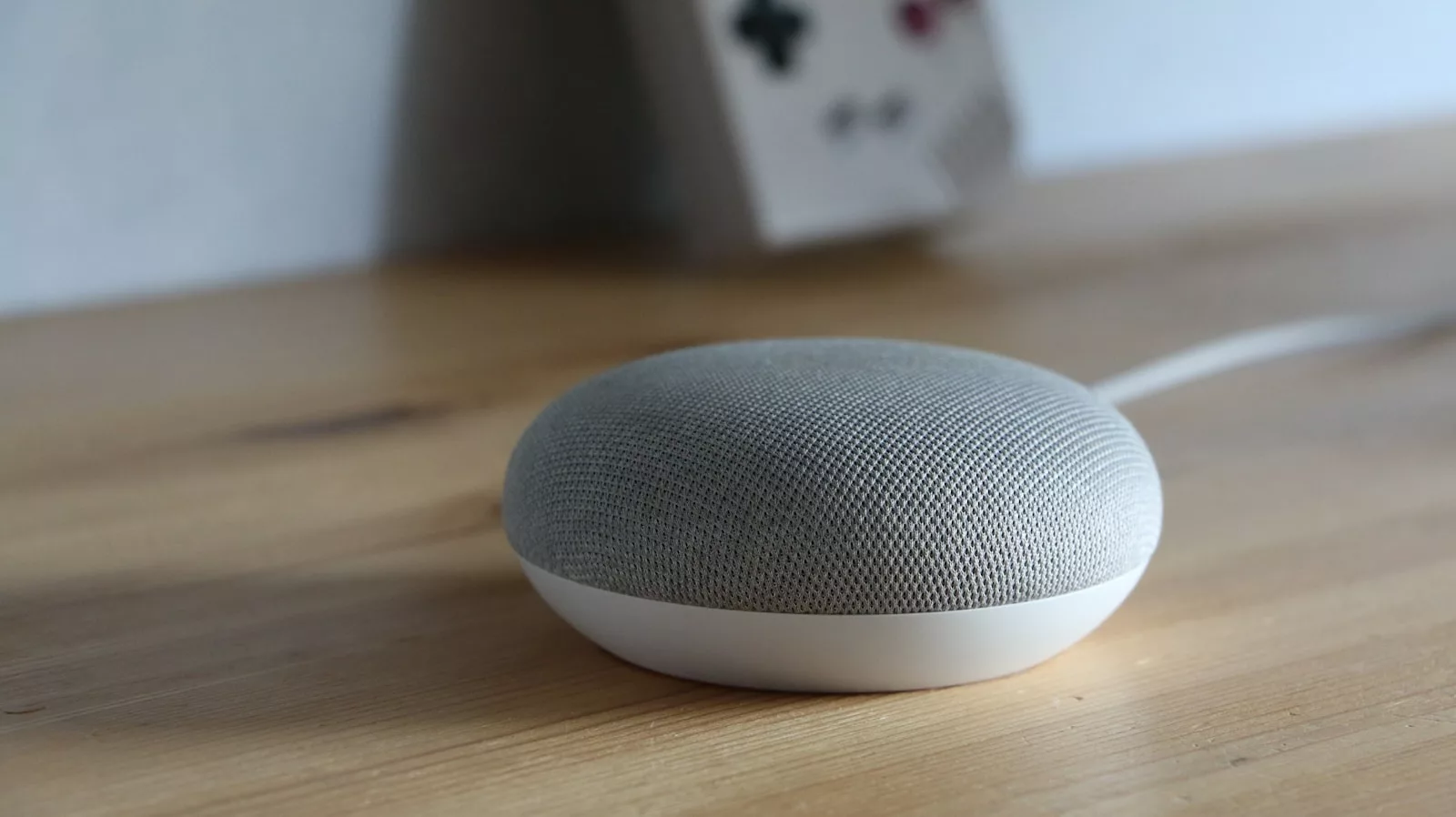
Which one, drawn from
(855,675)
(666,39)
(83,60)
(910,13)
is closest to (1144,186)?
(910,13)

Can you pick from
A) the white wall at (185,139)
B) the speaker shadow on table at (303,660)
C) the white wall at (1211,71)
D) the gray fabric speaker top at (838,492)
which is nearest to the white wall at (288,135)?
the white wall at (185,139)

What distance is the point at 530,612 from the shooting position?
0.52 meters

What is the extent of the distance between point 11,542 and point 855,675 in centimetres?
36

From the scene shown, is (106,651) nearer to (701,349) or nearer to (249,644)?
(249,644)

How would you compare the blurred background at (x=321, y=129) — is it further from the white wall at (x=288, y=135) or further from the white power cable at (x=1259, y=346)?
the white power cable at (x=1259, y=346)

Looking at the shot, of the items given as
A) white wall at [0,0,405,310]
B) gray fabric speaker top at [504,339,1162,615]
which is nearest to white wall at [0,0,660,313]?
white wall at [0,0,405,310]

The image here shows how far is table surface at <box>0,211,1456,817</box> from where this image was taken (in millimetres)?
404

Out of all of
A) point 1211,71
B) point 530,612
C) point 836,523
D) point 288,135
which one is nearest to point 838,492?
point 836,523

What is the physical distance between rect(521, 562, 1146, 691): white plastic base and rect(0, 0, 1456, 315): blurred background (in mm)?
642

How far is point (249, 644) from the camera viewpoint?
494mm

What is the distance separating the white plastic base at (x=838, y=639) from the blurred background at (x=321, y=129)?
642 millimetres

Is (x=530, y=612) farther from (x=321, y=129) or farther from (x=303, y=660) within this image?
(x=321, y=129)

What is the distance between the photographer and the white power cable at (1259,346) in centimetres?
73

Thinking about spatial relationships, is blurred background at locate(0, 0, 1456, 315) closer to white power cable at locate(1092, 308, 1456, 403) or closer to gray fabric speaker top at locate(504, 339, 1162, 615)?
white power cable at locate(1092, 308, 1456, 403)
